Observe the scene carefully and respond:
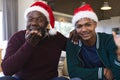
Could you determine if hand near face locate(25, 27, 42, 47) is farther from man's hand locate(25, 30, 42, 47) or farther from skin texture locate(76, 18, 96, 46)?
skin texture locate(76, 18, 96, 46)

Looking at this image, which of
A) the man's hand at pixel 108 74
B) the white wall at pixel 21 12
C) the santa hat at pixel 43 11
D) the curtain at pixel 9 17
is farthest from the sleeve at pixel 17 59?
the white wall at pixel 21 12

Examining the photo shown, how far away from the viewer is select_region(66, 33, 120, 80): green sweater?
61.9 inches

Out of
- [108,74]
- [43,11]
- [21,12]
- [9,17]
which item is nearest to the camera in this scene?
[108,74]

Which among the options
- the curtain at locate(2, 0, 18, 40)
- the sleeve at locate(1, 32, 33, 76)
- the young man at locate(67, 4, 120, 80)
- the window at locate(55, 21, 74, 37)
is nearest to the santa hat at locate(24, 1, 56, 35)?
the young man at locate(67, 4, 120, 80)

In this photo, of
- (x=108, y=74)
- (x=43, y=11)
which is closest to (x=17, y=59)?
(x=43, y=11)

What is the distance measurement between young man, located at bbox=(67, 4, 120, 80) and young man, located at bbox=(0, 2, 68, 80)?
0.14m

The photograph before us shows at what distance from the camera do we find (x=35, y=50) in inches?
64.7

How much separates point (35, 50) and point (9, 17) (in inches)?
84.0

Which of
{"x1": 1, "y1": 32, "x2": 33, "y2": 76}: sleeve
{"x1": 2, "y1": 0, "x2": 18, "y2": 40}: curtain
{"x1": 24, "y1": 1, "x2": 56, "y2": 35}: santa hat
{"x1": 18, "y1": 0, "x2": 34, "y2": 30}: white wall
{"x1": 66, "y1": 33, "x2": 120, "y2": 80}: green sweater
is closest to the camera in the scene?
{"x1": 1, "y1": 32, "x2": 33, "y2": 76}: sleeve

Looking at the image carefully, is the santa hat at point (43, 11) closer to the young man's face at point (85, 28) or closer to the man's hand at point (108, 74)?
the young man's face at point (85, 28)

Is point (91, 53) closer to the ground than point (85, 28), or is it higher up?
closer to the ground

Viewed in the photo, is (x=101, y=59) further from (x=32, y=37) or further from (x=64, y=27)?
(x=64, y=27)

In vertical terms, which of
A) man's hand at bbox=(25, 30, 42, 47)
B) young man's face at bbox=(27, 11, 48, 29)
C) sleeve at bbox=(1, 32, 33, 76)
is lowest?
sleeve at bbox=(1, 32, 33, 76)

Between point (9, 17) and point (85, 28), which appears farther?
point (9, 17)
